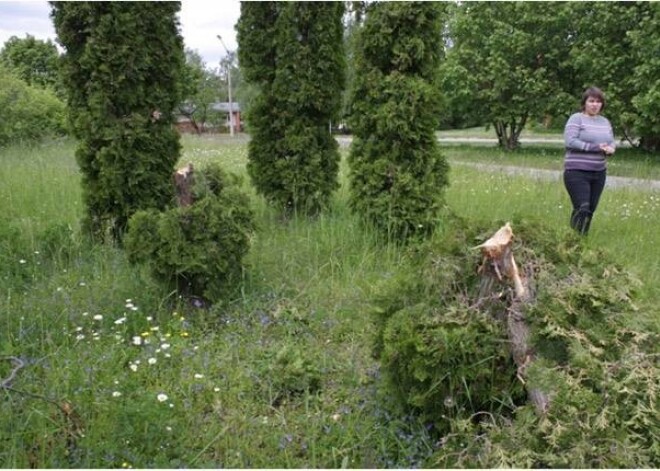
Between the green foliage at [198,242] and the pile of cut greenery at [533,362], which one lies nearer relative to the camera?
the pile of cut greenery at [533,362]

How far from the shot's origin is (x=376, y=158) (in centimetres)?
555

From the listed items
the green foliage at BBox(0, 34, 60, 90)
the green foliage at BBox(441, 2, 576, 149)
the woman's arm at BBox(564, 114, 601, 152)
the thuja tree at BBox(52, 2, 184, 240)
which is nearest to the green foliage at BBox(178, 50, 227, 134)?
the green foliage at BBox(0, 34, 60, 90)

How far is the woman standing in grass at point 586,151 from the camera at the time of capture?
18.6 ft

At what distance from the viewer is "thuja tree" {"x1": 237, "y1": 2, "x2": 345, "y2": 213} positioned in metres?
6.23

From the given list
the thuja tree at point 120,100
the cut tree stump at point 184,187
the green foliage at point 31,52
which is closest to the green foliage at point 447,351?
the cut tree stump at point 184,187

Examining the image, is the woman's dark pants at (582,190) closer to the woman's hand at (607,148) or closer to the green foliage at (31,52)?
the woman's hand at (607,148)

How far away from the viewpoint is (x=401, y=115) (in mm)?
5234

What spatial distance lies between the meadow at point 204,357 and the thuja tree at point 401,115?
15.9 inches

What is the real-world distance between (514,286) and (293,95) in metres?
4.34

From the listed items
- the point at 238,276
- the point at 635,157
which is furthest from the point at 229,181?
the point at 635,157

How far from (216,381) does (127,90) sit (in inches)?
131

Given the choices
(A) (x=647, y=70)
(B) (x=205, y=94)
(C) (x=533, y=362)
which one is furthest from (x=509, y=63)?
(B) (x=205, y=94)

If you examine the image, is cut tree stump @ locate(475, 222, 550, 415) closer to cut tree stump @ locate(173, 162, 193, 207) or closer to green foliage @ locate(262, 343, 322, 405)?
green foliage @ locate(262, 343, 322, 405)

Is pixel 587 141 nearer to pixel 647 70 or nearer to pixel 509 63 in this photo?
pixel 647 70
